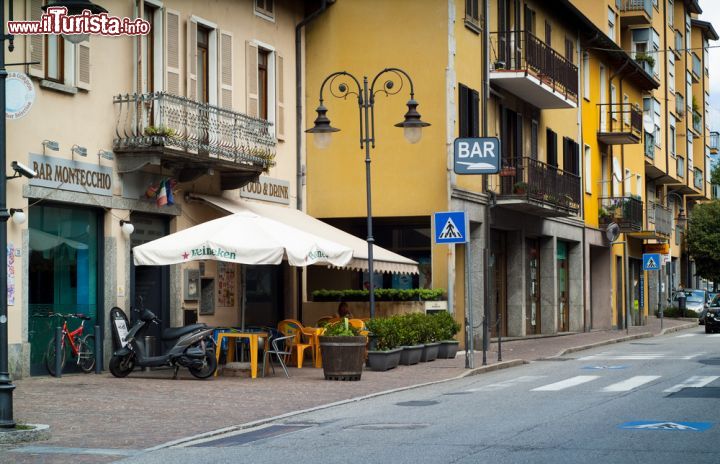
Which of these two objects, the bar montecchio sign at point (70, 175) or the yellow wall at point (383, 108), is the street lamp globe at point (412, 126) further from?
the yellow wall at point (383, 108)

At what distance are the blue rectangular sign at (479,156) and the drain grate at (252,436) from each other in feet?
35.3

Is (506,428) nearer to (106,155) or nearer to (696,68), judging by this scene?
(106,155)

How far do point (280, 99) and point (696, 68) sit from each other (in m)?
51.3

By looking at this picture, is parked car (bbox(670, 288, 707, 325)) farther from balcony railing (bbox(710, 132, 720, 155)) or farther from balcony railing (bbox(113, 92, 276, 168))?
balcony railing (bbox(113, 92, 276, 168))

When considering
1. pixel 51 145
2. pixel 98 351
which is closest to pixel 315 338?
pixel 98 351

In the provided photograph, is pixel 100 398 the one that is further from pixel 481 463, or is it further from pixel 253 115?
pixel 253 115

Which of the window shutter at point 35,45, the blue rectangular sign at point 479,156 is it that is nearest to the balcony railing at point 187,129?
the window shutter at point 35,45

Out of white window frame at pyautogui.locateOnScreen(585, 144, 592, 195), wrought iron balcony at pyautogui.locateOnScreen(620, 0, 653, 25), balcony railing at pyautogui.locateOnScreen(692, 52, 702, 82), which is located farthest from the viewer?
balcony railing at pyautogui.locateOnScreen(692, 52, 702, 82)

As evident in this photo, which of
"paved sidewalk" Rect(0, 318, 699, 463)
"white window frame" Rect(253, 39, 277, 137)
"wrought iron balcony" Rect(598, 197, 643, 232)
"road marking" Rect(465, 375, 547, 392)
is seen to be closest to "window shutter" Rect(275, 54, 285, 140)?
"white window frame" Rect(253, 39, 277, 137)

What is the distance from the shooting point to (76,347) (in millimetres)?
19141

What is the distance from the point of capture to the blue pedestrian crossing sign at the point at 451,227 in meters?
21.0

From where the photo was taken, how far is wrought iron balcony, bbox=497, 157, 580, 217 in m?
31.4

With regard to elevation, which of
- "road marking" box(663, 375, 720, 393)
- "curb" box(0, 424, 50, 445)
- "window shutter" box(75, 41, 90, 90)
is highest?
"window shutter" box(75, 41, 90, 90)

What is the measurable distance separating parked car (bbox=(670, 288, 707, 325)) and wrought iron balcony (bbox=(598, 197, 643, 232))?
39.1ft
